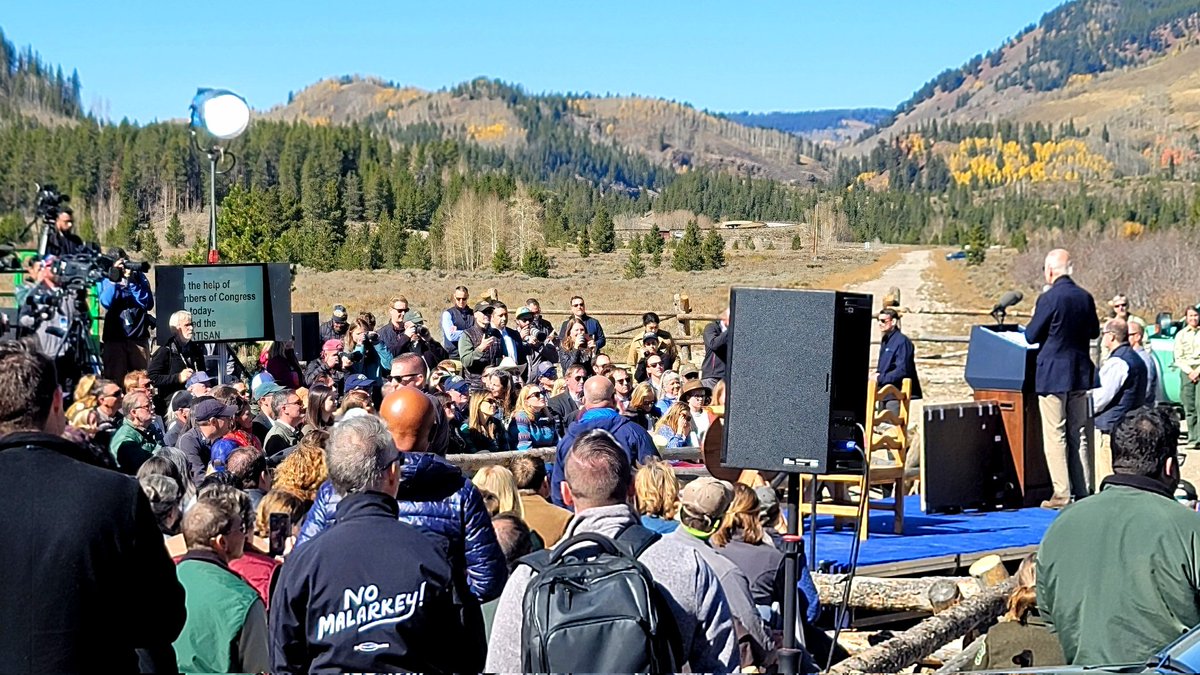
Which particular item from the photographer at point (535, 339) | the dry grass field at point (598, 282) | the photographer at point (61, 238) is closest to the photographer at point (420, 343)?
the photographer at point (535, 339)

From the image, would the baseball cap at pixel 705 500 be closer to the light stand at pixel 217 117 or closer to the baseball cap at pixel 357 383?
the baseball cap at pixel 357 383

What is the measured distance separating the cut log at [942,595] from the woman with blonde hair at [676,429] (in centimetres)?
285

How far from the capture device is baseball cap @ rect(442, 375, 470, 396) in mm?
10353

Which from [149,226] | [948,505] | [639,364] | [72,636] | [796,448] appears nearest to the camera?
[72,636]

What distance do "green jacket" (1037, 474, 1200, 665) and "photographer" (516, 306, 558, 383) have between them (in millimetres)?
10193

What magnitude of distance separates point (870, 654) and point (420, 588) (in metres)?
3.30

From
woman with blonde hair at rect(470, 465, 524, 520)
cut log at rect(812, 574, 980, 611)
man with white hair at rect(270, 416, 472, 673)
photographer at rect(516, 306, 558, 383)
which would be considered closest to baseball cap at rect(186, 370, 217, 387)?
woman with blonde hair at rect(470, 465, 524, 520)

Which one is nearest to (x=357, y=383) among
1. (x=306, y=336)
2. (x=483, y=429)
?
(x=483, y=429)

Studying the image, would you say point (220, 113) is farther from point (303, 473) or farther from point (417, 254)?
point (417, 254)

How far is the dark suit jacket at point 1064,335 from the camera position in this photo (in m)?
9.30

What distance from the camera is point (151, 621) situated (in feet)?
10.9

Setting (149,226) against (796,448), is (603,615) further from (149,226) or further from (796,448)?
(149,226)

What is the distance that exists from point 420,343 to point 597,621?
10152 mm

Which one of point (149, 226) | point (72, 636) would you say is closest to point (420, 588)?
point (72, 636)
